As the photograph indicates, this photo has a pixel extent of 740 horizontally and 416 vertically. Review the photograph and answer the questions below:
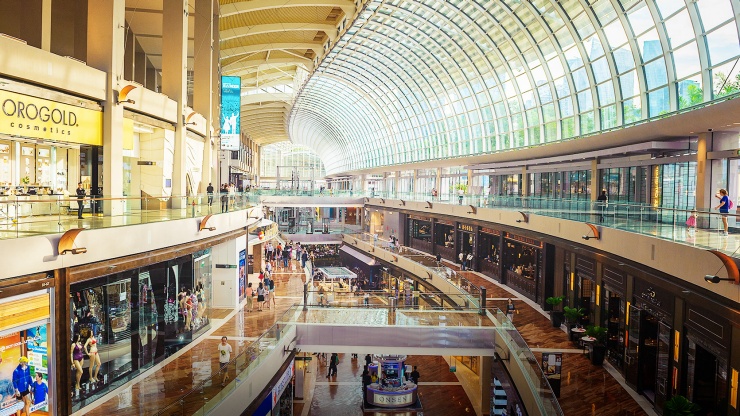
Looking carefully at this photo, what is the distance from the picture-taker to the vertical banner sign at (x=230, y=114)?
1199 inches

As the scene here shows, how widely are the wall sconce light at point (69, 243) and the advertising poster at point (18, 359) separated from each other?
1.42m

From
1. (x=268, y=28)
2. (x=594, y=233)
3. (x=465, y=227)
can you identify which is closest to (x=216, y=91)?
(x=268, y=28)

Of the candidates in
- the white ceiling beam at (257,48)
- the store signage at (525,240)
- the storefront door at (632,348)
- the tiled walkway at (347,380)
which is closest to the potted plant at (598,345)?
the tiled walkway at (347,380)

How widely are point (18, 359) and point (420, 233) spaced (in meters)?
37.9

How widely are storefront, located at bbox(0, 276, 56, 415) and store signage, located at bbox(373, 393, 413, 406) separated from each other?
1194cm

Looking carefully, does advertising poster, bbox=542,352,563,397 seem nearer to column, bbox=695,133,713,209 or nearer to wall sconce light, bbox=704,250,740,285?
wall sconce light, bbox=704,250,740,285

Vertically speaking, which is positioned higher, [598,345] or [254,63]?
[254,63]

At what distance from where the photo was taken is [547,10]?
85.3ft

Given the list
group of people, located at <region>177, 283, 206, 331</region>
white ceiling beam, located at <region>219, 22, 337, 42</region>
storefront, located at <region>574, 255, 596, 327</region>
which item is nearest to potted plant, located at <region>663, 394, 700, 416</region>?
storefront, located at <region>574, 255, 596, 327</region>

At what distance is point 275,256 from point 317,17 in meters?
17.3

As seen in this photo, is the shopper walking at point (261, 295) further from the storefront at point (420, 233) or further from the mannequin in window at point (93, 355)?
the storefront at point (420, 233)

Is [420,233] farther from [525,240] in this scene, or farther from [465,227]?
[525,240]

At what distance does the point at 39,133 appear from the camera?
500 inches

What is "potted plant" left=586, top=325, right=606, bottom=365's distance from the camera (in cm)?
1658
